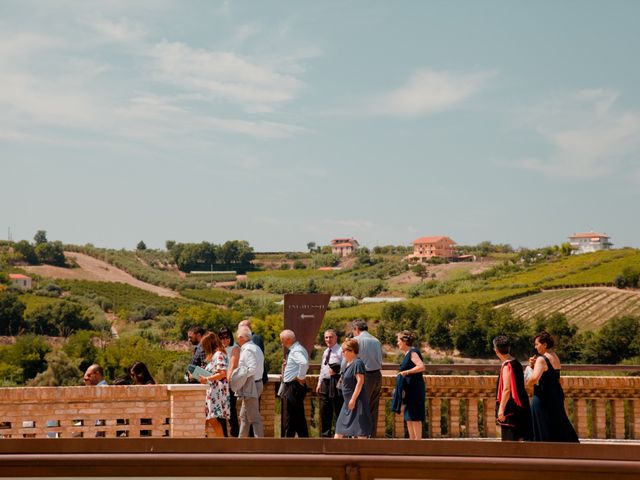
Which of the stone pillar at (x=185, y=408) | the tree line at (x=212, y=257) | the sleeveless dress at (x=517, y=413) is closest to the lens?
the sleeveless dress at (x=517, y=413)

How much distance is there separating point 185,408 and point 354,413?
1.69 metres

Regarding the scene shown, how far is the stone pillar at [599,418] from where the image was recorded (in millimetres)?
9367

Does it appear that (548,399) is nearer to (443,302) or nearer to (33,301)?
(443,302)

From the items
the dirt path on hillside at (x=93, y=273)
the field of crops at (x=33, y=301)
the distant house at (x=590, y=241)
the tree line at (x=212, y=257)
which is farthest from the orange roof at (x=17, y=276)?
the distant house at (x=590, y=241)

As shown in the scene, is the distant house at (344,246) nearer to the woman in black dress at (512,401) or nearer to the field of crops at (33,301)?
the field of crops at (33,301)

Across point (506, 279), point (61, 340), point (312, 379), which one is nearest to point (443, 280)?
point (506, 279)

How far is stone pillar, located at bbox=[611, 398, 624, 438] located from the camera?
940 cm

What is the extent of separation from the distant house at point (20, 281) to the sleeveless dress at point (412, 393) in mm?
117623

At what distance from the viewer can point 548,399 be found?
22.7ft

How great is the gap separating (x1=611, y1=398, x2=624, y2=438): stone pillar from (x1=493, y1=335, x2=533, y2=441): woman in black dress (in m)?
2.76

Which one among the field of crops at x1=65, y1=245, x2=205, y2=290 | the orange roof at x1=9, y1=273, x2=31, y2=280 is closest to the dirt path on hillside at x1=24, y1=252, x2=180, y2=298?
the field of crops at x1=65, y1=245, x2=205, y2=290

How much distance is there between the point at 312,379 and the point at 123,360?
6111 cm

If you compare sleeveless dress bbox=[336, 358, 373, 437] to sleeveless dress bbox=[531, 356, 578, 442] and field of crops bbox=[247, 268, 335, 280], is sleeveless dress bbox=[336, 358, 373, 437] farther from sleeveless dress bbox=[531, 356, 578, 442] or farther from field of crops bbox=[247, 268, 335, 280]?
field of crops bbox=[247, 268, 335, 280]

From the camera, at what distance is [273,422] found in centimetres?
933
